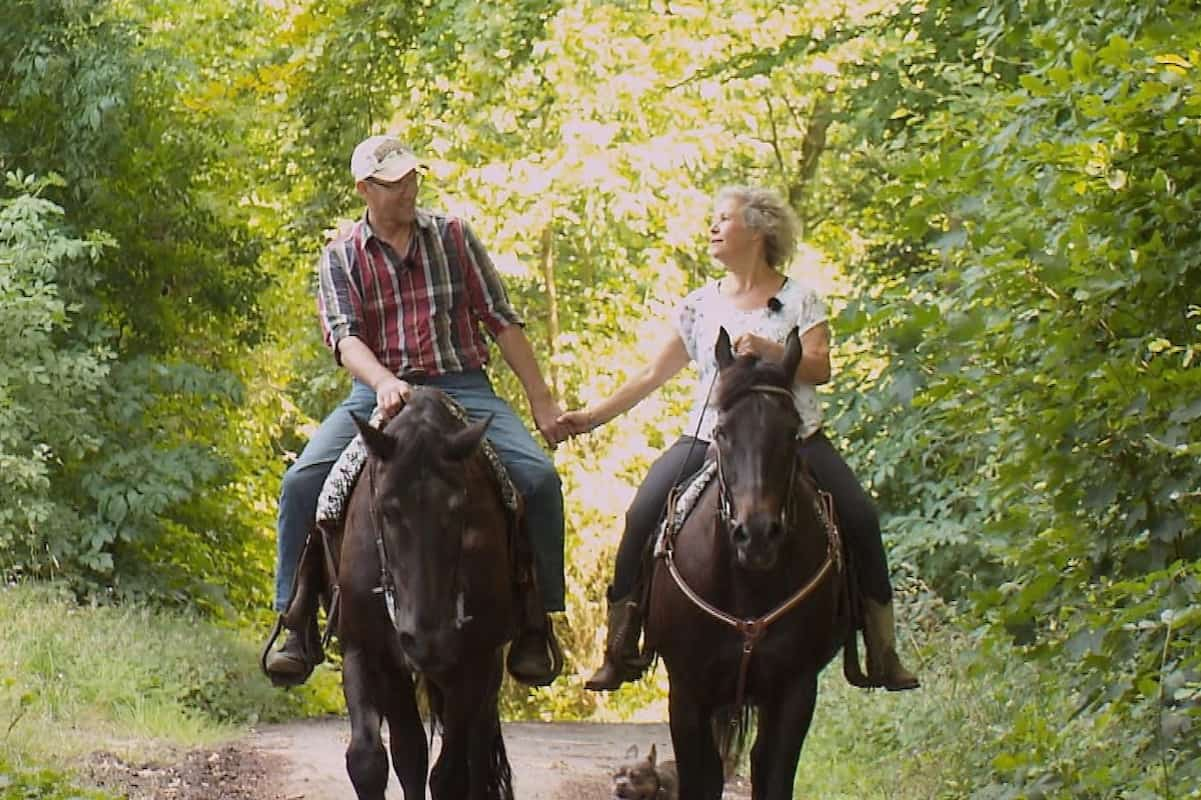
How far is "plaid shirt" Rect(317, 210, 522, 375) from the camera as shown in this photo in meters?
8.52

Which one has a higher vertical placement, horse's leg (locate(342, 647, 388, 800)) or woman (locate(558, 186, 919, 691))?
woman (locate(558, 186, 919, 691))

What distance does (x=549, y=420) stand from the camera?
30.4 ft

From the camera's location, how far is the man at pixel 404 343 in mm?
8445

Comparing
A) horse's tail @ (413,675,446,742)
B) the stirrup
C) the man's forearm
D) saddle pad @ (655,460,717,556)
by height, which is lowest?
horse's tail @ (413,675,446,742)

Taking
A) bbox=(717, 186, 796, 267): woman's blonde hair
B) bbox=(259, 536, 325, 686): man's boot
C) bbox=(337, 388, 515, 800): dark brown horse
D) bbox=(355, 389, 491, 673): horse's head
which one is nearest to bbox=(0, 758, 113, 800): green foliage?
bbox=(259, 536, 325, 686): man's boot

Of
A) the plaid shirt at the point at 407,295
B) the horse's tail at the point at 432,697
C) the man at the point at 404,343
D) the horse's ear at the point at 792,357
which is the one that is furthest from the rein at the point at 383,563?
the horse's ear at the point at 792,357

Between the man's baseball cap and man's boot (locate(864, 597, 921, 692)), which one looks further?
man's boot (locate(864, 597, 921, 692))

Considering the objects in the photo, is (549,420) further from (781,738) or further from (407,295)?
(781,738)

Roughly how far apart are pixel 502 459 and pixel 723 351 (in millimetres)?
1232

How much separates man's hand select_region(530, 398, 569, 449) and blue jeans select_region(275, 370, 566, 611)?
468mm

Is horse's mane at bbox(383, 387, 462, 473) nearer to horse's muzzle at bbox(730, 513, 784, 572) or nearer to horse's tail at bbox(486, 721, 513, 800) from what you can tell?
horse's muzzle at bbox(730, 513, 784, 572)

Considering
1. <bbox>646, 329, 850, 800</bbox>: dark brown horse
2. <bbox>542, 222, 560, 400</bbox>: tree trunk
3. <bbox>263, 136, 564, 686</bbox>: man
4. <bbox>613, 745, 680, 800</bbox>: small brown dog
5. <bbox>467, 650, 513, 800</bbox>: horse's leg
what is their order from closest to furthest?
<bbox>646, 329, 850, 800</bbox>: dark brown horse, <bbox>467, 650, 513, 800</bbox>: horse's leg, <bbox>263, 136, 564, 686</bbox>: man, <bbox>613, 745, 680, 800</bbox>: small brown dog, <bbox>542, 222, 560, 400</bbox>: tree trunk

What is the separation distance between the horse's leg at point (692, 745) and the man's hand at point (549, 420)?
5.04ft

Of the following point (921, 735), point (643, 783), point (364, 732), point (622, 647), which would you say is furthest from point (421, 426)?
point (921, 735)
